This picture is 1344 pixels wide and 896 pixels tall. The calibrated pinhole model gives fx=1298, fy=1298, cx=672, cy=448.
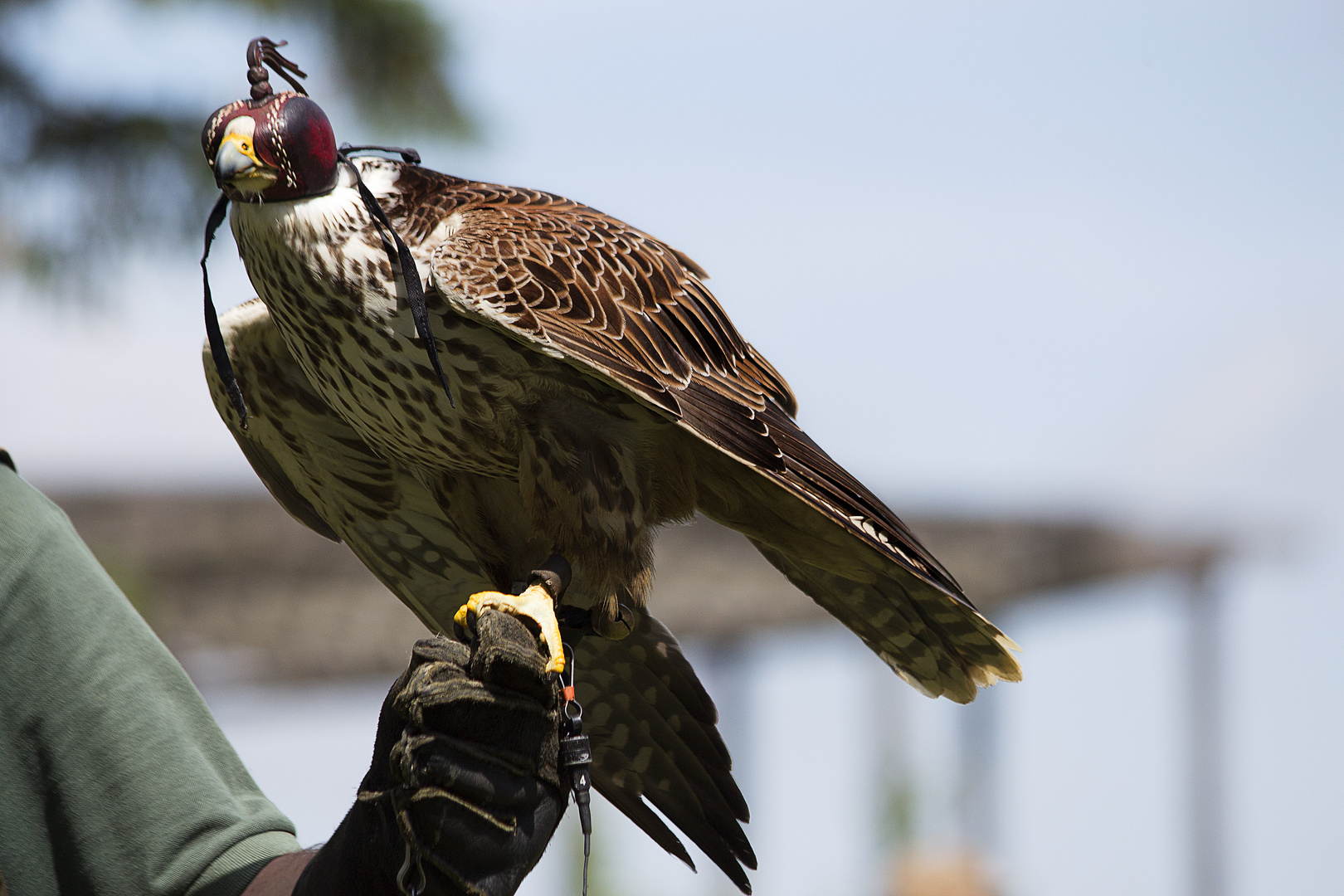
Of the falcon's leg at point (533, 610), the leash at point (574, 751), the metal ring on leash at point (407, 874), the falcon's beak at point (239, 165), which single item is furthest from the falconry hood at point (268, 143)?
the metal ring on leash at point (407, 874)

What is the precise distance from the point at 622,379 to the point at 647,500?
28 centimetres

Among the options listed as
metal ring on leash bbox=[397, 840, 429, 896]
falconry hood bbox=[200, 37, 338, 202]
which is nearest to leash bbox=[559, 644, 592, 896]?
metal ring on leash bbox=[397, 840, 429, 896]

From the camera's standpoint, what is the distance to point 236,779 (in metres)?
2.30

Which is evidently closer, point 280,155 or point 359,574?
point 280,155

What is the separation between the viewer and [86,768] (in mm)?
2141

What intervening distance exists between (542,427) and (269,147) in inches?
22.7

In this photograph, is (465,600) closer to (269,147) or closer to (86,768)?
(86,768)

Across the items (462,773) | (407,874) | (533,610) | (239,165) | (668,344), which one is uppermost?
(239,165)

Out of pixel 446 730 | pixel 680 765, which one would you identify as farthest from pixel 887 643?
pixel 446 730

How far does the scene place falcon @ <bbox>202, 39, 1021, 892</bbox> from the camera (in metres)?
1.90

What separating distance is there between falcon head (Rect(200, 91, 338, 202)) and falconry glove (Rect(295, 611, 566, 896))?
68cm

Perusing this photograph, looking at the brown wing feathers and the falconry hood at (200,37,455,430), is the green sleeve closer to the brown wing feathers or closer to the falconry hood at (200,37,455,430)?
the falconry hood at (200,37,455,430)

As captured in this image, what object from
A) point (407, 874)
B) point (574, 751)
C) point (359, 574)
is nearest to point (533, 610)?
point (574, 751)

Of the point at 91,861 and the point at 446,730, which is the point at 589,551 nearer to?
the point at 446,730
